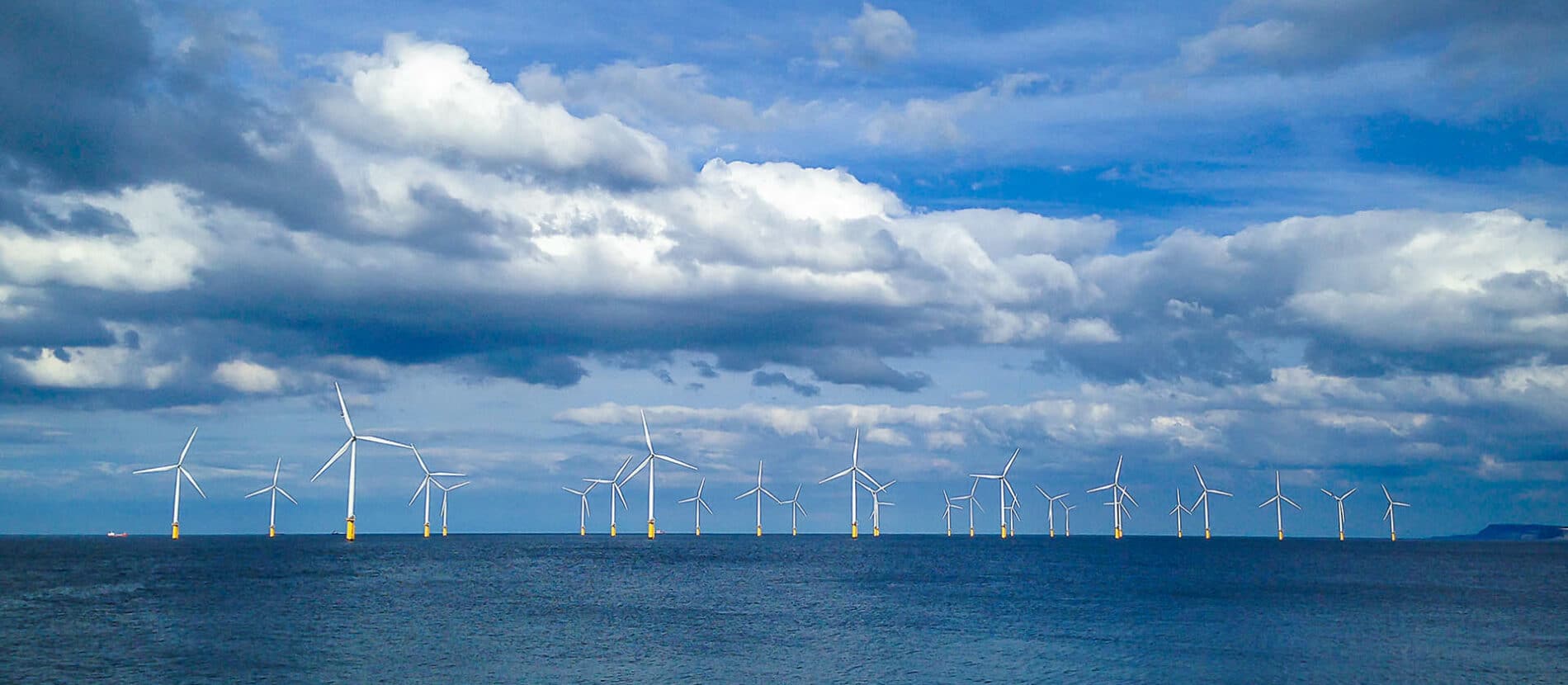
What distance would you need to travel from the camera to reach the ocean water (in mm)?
61562

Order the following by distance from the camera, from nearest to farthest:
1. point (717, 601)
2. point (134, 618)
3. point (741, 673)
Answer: point (741, 673)
point (134, 618)
point (717, 601)

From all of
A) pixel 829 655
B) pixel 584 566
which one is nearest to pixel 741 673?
pixel 829 655

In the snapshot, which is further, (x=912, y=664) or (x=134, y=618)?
(x=134, y=618)

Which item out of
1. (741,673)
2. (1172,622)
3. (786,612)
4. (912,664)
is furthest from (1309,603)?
(741,673)

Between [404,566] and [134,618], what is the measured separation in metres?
86.4

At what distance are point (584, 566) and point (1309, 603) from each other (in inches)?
4094

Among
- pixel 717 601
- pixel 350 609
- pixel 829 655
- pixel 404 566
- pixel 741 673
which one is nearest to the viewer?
pixel 741 673

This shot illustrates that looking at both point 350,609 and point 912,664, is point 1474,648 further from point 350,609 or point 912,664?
point 350,609

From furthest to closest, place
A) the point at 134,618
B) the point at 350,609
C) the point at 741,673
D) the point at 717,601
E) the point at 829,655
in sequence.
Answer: the point at 717,601 → the point at 350,609 → the point at 134,618 → the point at 829,655 → the point at 741,673

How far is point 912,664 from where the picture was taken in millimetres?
64188

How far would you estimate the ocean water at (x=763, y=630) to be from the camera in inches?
2424

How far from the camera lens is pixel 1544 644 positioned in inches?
3009

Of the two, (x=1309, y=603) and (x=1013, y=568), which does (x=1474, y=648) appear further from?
(x=1013, y=568)

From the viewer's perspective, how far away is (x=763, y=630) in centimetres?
8175
